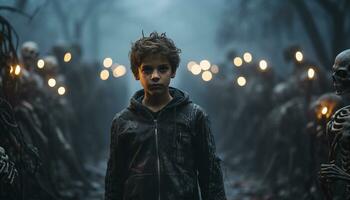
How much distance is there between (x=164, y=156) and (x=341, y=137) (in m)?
1.37

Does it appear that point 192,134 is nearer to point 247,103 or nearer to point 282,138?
point 282,138

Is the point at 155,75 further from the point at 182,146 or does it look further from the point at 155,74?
the point at 182,146

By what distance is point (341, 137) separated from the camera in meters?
5.20

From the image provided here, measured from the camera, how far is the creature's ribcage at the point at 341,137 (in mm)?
5168

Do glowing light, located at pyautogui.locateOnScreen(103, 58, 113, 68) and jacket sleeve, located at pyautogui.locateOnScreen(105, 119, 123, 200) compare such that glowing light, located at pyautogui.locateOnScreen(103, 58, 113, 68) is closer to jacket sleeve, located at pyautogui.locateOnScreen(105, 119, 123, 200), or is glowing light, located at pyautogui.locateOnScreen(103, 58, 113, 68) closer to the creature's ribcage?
jacket sleeve, located at pyautogui.locateOnScreen(105, 119, 123, 200)

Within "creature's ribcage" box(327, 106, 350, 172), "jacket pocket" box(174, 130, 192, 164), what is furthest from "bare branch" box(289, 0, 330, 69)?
"jacket pocket" box(174, 130, 192, 164)

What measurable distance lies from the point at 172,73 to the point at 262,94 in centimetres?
1155

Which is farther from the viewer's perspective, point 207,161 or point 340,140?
point 340,140

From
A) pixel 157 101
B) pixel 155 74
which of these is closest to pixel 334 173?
pixel 157 101

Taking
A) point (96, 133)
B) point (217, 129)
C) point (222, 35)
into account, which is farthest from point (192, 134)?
point (222, 35)

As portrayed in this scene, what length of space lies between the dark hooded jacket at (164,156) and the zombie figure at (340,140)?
2.86ft

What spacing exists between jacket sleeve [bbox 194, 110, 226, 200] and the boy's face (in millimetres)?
351

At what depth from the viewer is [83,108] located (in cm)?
1855

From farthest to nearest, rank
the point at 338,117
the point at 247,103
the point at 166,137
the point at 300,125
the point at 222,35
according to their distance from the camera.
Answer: the point at 222,35, the point at 247,103, the point at 300,125, the point at 338,117, the point at 166,137
